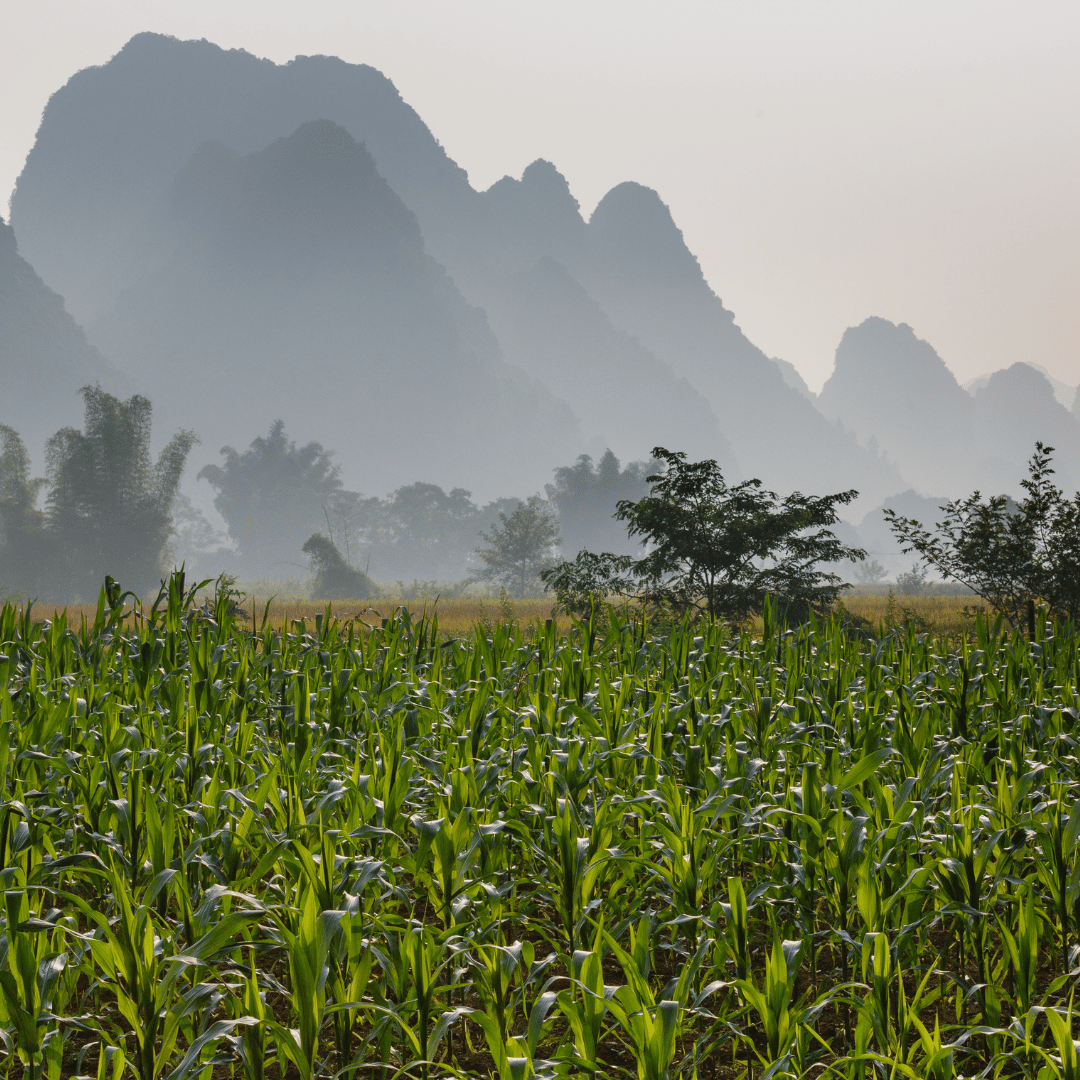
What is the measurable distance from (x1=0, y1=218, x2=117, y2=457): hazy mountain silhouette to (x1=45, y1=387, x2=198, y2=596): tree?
392ft

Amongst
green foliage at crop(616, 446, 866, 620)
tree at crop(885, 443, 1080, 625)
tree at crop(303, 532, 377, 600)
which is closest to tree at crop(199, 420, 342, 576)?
tree at crop(303, 532, 377, 600)

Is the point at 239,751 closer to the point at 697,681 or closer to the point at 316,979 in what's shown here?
the point at 316,979

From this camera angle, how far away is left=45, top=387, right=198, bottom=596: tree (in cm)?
6800

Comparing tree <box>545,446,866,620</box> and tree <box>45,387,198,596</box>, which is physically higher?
tree <box>45,387,198,596</box>

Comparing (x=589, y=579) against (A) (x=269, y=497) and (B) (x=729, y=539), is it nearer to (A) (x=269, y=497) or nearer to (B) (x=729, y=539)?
(B) (x=729, y=539)

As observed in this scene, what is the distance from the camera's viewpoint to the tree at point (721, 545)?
1844cm

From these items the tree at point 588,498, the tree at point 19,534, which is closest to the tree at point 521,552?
the tree at point 19,534

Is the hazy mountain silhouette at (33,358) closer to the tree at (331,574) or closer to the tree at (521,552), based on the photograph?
the tree at (331,574)

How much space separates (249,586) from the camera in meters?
87.9

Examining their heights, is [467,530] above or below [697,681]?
above

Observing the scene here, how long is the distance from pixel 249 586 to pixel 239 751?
8848 cm

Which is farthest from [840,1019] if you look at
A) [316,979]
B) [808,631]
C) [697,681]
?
[808,631]

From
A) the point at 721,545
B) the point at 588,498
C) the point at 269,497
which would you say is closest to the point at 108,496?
the point at 269,497

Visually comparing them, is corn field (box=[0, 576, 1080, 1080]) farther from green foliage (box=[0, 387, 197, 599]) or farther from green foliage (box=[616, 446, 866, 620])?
green foliage (box=[0, 387, 197, 599])
